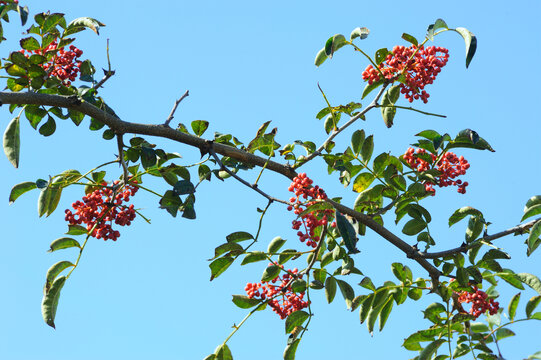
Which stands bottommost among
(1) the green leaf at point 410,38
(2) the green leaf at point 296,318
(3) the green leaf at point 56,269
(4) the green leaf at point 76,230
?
(2) the green leaf at point 296,318

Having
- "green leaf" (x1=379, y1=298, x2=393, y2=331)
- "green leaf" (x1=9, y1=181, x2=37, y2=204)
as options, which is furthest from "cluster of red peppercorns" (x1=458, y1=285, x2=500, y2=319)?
"green leaf" (x1=9, y1=181, x2=37, y2=204)

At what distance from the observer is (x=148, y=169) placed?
316cm

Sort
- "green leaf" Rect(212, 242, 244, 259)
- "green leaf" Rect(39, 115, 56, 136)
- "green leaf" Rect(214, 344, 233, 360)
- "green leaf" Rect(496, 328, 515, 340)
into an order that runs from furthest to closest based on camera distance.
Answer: "green leaf" Rect(496, 328, 515, 340), "green leaf" Rect(39, 115, 56, 136), "green leaf" Rect(214, 344, 233, 360), "green leaf" Rect(212, 242, 244, 259)

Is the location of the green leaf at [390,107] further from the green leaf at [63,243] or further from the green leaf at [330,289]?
the green leaf at [63,243]

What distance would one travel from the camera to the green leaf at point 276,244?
313cm

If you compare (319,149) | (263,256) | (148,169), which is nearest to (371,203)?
(319,149)

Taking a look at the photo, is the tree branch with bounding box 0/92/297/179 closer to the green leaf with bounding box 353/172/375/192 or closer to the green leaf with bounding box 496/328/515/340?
the green leaf with bounding box 353/172/375/192

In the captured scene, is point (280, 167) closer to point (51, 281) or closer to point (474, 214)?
point (474, 214)

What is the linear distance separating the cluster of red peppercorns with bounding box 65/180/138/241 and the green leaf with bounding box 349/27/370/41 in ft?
4.03

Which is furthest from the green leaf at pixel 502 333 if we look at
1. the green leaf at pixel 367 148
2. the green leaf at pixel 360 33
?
the green leaf at pixel 360 33

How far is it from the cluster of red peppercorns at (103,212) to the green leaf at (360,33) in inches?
48.4

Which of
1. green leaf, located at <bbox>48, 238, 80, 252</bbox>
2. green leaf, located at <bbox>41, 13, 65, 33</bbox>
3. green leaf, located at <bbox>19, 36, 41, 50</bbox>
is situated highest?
green leaf, located at <bbox>41, 13, 65, 33</bbox>

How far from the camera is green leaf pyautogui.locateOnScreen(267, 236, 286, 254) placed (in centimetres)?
313

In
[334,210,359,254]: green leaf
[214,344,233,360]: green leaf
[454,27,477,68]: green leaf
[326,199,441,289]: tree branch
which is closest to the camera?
[334,210,359,254]: green leaf
